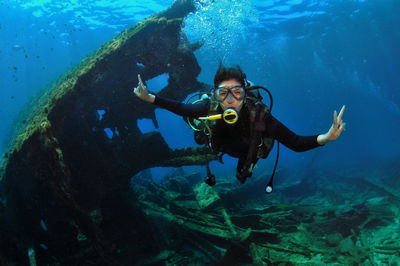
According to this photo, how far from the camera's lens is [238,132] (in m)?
3.17

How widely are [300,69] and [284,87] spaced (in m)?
18.1

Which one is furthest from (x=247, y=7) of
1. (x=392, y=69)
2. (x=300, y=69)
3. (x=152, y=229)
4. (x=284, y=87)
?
(x=284, y=87)

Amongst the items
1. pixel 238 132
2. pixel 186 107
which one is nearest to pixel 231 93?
pixel 238 132

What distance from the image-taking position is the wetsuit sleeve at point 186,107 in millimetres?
3289

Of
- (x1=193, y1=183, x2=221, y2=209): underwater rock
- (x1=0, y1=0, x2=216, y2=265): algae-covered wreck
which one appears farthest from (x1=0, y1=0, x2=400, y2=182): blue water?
(x1=193, y1=183, x2=221, y2=209): underwater rock

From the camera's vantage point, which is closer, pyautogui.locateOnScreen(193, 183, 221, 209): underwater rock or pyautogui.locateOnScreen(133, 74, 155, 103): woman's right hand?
pyautogui.locateOnScreen(133, 74, 155, 103): woman's right hand

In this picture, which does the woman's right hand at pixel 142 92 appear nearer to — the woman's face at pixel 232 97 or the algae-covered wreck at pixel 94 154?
the woman's face at pixel 232 97

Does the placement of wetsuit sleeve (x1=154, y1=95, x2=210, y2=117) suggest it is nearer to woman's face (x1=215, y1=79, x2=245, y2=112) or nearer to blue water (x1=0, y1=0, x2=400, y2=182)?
woman's face (x1=215, y1=79, x2=245, y2=112)

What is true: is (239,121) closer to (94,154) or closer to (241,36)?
(94,154)

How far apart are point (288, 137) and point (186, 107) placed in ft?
5.19

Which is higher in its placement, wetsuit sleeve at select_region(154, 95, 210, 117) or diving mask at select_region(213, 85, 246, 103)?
wetsuit sleeve at select_region(154, 95, 210, 117)

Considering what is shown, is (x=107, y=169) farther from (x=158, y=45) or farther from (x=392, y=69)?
(x=392, y=69)

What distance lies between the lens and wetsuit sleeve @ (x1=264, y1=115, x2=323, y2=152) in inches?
108

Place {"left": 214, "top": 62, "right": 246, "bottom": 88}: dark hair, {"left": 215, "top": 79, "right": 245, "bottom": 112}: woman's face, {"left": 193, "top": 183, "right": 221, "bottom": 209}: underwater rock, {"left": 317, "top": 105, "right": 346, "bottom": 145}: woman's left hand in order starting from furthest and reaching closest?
{"left": 193, "top": 183, "right": 221, "bottom": 209}: underwater rock
{"left": 214, "top": 62, "right": 246, "bottom": 88}: dark hair
{"left": 215, "top": 79, "right": 245, "bottom": 112}: woman's face
{"left": 317, "top": 105, "right": 346, "bottom": 145}: woman's left hand
